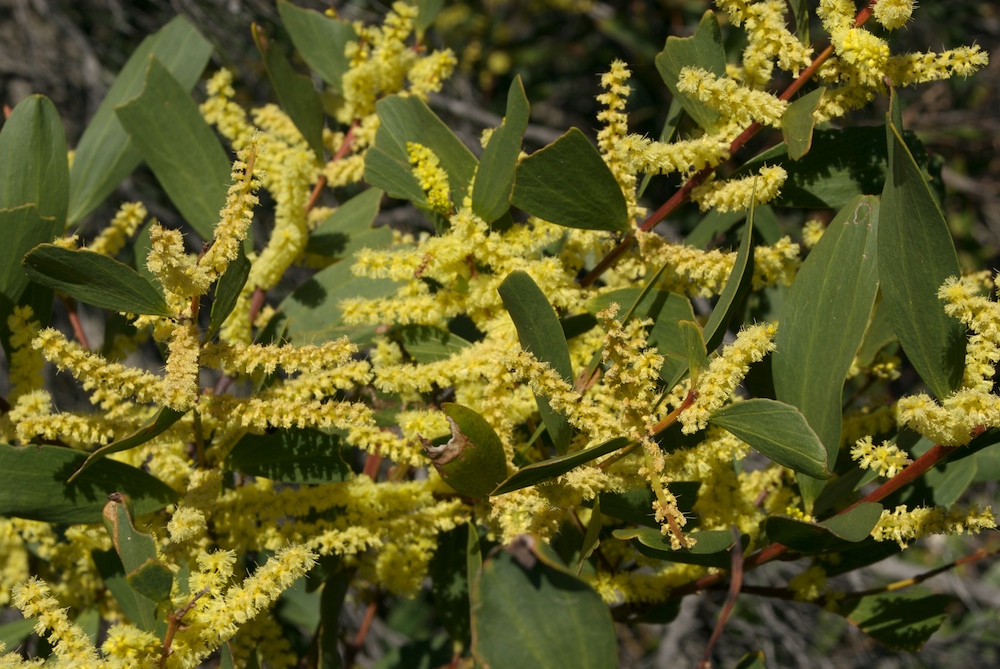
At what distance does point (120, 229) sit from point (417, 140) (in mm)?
640

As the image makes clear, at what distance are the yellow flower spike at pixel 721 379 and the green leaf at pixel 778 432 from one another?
3 centimetres

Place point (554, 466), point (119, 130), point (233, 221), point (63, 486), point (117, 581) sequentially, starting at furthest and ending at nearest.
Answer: point (119, 130), point (117, 581), point (63, 486), point (233, 221), point (554, 466)

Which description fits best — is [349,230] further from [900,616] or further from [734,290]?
[900,616]

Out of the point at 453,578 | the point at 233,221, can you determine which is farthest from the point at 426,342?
the point at 453,578

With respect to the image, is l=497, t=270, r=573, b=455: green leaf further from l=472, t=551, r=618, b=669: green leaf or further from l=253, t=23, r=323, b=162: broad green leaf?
l=253, t=23, r=323, b=162: broad green leaf

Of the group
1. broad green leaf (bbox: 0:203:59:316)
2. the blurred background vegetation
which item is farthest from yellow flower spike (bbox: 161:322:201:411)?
the blurred background vegetation

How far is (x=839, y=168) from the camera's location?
4.39ft

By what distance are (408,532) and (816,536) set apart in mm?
603

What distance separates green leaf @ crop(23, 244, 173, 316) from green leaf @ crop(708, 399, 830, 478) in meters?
0.77

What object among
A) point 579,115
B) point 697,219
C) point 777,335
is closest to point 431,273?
point 777,335

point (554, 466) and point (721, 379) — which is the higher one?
point (721, 379)

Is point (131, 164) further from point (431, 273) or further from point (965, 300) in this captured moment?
point (965, 300)

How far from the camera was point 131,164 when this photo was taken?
1713mm

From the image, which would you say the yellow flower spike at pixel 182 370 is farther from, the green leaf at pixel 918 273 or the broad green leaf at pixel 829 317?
the green leaf at pixel 918 273
